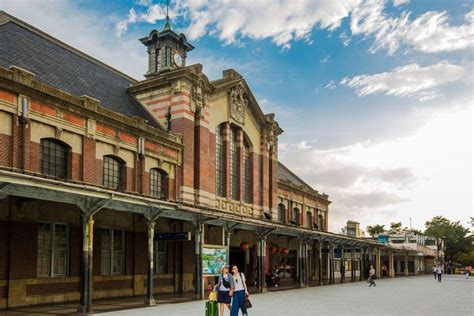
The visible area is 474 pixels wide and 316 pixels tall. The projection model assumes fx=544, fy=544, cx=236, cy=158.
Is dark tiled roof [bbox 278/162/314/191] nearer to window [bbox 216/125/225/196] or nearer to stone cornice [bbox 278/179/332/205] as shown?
stone cornice [bbox 278/179/332/205]

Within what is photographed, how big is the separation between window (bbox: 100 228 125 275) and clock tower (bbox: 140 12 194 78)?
1642cm

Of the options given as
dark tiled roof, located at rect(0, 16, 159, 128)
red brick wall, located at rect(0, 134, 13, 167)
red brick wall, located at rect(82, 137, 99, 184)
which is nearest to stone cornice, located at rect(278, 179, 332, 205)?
dark tiled roof, located at rect(0, 16, 159, 128)

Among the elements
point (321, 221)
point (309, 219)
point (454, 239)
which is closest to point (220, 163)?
point (309, 219)

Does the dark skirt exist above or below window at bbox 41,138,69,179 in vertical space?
below

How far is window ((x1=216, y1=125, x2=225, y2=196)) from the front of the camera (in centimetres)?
3291

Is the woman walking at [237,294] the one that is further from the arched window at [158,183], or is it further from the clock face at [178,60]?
the clock face at [178,60]

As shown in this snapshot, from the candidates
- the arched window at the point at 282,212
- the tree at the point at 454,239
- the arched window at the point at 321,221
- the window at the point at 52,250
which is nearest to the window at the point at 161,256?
the window at the point at 52,250

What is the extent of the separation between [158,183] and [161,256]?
12.0 feet

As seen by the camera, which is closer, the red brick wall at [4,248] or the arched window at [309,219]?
the red brick wall at [4,248]

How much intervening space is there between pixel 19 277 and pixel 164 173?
10609 millimetres

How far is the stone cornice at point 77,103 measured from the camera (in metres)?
19.0

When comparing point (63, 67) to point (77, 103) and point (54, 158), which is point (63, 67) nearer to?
point (77, 103)

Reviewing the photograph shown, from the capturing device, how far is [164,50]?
38031mm

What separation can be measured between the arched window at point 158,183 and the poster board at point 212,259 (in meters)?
4.88
